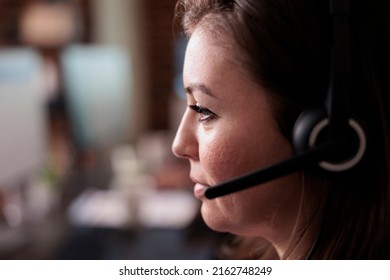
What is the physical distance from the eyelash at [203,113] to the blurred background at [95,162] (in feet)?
0.48

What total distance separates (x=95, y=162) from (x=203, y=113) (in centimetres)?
159

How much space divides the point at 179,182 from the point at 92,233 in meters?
0.47

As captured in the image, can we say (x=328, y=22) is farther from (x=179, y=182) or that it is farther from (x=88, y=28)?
(x=88, y=28)

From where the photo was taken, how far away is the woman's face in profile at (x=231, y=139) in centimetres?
44

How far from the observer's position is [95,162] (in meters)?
2.00

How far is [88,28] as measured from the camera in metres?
3.06

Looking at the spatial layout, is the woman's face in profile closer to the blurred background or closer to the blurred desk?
the blurred background

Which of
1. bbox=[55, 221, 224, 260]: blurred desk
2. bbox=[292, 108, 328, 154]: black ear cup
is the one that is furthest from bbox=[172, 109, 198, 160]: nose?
bbox=[55, 221, 224, 260]: blurred desk

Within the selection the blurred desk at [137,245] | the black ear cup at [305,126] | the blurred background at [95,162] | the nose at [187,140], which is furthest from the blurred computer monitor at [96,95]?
the black ear cup at [305,126]

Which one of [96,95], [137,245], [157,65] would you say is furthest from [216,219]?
[157,65]

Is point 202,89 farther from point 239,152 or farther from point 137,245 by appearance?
point 137,245

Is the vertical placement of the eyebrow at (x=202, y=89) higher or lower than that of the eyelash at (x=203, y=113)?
higher

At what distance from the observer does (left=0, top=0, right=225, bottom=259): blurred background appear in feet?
4.05

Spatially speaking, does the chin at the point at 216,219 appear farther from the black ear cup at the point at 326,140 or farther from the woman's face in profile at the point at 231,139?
the black ear cup at the point at 326,140
